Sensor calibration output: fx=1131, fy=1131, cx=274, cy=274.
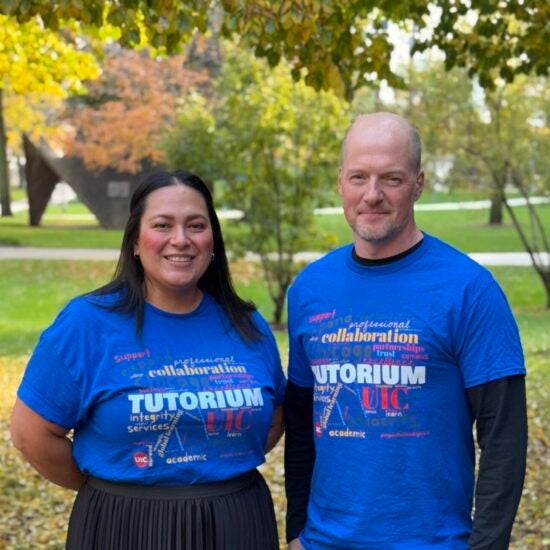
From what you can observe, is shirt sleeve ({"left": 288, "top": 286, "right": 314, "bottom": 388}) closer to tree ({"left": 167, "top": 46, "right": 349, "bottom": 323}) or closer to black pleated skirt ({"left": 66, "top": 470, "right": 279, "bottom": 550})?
black pleated skirt ({"left": 66, "top": 470, "right": 279, "bottom": 550})

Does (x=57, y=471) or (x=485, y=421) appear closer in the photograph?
(x=485, y=421)

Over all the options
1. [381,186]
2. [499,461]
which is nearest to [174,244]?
[381,186]

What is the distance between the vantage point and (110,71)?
32688 mm

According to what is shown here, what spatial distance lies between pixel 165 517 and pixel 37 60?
9.35 m

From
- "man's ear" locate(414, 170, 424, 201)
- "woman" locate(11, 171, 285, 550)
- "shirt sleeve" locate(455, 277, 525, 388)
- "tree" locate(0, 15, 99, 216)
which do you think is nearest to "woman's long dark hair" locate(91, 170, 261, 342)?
"woman" locate(11, 171, 285, 550)

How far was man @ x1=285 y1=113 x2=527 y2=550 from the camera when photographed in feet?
9.91

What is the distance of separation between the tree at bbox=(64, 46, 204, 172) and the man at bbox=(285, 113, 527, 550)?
2847 centimetres

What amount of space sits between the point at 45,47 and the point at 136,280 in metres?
9.21

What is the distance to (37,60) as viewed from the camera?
11914 millimetres

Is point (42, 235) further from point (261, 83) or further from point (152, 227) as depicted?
point (152, 227)

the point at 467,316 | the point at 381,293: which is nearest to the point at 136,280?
the point at 381,293

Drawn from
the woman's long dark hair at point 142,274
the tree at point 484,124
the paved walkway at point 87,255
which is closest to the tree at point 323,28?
the woman's long dark hair at point 142,274

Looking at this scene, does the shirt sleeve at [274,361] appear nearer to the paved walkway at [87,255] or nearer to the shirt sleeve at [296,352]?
the shirt sleeve at [296,352]

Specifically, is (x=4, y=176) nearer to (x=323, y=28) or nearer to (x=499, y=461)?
(x=323, y=28)
